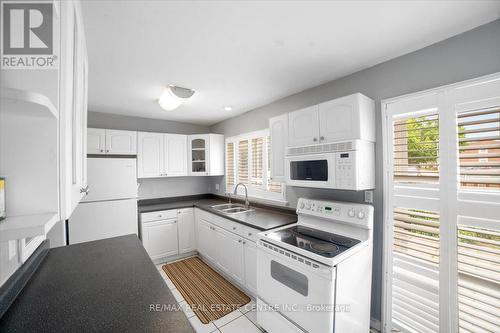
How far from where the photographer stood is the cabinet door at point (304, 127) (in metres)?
2.06

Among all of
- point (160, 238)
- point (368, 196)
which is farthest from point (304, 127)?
point (160, 238)

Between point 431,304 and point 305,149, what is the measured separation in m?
1.53

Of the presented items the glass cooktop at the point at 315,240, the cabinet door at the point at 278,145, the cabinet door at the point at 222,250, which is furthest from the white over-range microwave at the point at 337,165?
the cabinet door at the point at 222,250

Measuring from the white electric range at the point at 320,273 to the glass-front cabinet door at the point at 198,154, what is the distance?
2.26m

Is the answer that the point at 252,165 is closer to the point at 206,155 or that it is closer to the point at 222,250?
the point at 206,155

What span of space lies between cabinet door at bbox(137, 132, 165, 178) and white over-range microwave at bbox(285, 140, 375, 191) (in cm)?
246

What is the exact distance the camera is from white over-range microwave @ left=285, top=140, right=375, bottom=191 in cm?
173

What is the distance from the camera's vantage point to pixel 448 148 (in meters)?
1.53

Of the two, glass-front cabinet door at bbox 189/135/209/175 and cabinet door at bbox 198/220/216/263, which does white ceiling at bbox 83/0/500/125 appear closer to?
glass-front cabinet door at bbox 189/135/209/175

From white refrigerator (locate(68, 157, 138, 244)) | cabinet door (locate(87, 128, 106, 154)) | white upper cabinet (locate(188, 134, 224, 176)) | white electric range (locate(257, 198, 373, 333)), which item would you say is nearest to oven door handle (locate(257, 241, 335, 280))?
white electric range (locate(257, 198, 373, 333))

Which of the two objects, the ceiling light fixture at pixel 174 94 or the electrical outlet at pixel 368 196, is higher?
the ceiling light fixture at pixel 174 94

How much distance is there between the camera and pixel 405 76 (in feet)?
5.75

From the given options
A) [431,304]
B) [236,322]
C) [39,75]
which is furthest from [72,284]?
[431,304]

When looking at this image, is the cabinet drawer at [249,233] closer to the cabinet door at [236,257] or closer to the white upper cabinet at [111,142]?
the cabinet door at [236,257]
